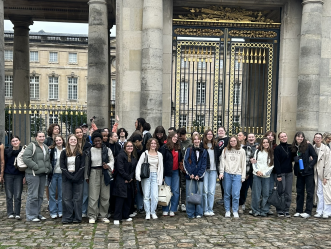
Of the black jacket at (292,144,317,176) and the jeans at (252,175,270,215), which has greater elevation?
the black jacket at (292,144,317,176)

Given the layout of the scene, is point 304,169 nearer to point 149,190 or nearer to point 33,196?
point 149,190

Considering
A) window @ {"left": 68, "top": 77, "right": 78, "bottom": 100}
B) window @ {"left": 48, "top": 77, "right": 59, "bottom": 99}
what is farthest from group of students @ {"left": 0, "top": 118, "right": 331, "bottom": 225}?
window @ {"left": 68, "top": 77, "right": 78, "bottom": 100}

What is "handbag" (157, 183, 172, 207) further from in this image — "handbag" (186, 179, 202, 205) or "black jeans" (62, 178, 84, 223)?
"black jeans" (62, 178, 84, 223)

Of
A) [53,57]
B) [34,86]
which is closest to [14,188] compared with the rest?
[34,86]

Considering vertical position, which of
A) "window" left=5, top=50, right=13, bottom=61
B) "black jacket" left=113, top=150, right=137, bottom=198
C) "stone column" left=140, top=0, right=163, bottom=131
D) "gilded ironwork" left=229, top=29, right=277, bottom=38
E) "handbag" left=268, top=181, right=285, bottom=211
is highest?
"window" left=5, top=50, right=13, bottom=61

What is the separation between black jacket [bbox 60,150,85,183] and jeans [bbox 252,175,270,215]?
358 cm

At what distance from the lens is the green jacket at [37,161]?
8.33 meters

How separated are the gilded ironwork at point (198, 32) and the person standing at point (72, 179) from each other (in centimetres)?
609

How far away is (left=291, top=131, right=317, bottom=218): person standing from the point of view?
913 cm

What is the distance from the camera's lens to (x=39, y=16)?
65.6ft

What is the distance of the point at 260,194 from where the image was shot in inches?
363

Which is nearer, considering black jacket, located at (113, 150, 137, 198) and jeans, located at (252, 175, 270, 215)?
black jacket, located at (113, 150, 137, 198)

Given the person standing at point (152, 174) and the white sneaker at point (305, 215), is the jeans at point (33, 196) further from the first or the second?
the white sneaker at point (305, 215)

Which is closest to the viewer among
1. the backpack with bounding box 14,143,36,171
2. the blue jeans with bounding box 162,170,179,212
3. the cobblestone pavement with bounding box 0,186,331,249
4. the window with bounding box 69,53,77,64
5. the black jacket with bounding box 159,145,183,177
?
the cobblestone pavement with bounding box 0,186,331,249
